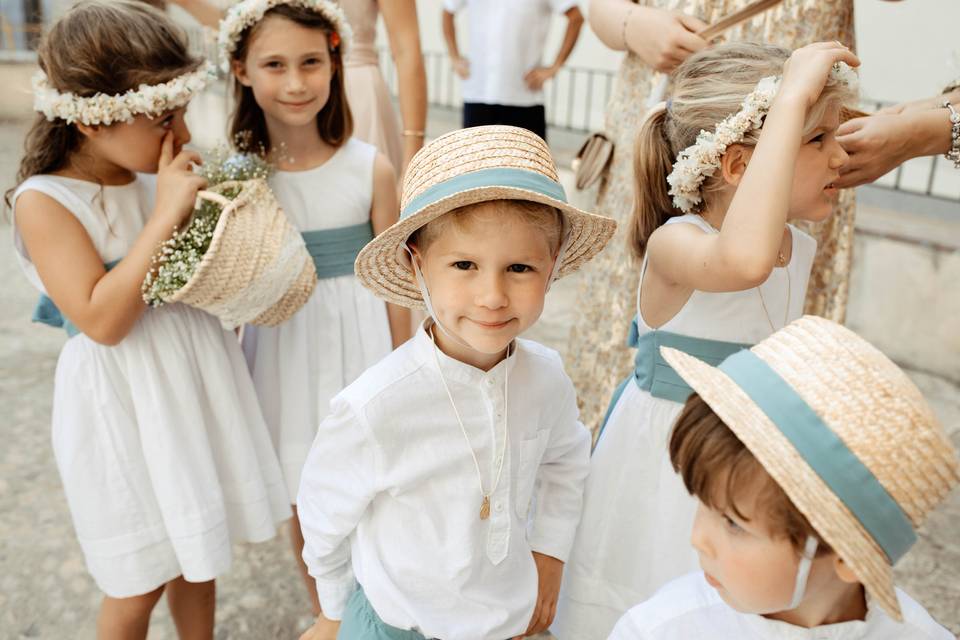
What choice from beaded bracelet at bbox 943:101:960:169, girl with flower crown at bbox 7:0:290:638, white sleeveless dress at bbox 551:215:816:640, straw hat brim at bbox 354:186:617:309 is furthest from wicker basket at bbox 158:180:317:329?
beaded bracelet at bbox 943:101:960:169

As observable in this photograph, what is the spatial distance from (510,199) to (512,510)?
1.85 ft

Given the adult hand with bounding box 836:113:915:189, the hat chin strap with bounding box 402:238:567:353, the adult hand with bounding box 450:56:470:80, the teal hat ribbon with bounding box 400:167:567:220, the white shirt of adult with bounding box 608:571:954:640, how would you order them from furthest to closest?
1. the adult hand with bounding box 450:56:470:80
2. the adult hand with bounding box 836:113:915:189
3. the hat chin strap with bounding box 402:238:567:353
4. the teal hat ribbon with bounding box 400:167:567:220
5. the white shirt of adult with bounding box 608:571:954:640

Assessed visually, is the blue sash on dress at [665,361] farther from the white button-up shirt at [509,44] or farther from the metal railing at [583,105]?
the white button-up shirt at [509,44]

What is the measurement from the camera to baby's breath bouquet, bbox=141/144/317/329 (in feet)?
5.99

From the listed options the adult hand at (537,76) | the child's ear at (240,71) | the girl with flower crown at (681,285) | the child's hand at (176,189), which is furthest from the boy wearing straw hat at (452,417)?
the adult hand at (537,76)

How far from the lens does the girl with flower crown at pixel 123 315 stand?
1906mm

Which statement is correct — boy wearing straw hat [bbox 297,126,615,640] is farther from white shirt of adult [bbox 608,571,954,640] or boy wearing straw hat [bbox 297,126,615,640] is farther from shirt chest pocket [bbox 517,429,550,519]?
white shirt of adult [bbox 608,571,954,640]

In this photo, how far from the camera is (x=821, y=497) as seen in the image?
38.6 inches

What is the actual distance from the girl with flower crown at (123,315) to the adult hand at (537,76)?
324cm

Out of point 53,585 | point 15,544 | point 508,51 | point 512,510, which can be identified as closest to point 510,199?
point 512,510

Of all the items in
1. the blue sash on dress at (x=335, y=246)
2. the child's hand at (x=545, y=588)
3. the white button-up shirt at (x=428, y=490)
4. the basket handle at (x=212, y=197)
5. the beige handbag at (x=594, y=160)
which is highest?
the beige handbag at (x=594, y=160)

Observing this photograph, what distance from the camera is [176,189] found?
1.93m

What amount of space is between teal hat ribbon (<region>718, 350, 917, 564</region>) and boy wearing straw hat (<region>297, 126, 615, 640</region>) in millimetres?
500

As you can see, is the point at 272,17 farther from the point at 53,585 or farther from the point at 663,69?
the point at 53,585
